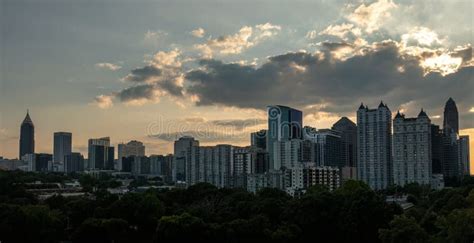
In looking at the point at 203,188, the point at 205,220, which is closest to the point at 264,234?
the point at 205,220

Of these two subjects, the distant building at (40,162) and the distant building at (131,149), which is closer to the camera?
the distant building at (40,162)

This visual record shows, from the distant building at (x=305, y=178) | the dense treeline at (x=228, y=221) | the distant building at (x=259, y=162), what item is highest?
the distant building at (x=259, y=162)

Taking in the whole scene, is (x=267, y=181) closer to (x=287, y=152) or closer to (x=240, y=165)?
(x=240, y=165)

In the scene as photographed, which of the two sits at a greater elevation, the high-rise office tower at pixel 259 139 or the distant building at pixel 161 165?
the high-rise office tower at pixel 259 139

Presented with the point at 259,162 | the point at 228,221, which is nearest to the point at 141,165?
the point at 259,162

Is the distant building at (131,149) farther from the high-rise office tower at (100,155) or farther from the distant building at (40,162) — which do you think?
the distant building at (40,162)

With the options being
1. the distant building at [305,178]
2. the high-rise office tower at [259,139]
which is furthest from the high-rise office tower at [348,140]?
the distant building at [305,178]

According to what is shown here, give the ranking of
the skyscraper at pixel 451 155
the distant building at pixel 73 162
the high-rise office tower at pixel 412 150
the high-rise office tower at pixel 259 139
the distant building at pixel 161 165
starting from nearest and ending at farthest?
the high-rise office tower at pixel 412 150
the skyscraper at pixel 451 155
the high-rise office tower at pixel 259 139
the distant building at pixel 161 165
the distant building at pixel 73 162
